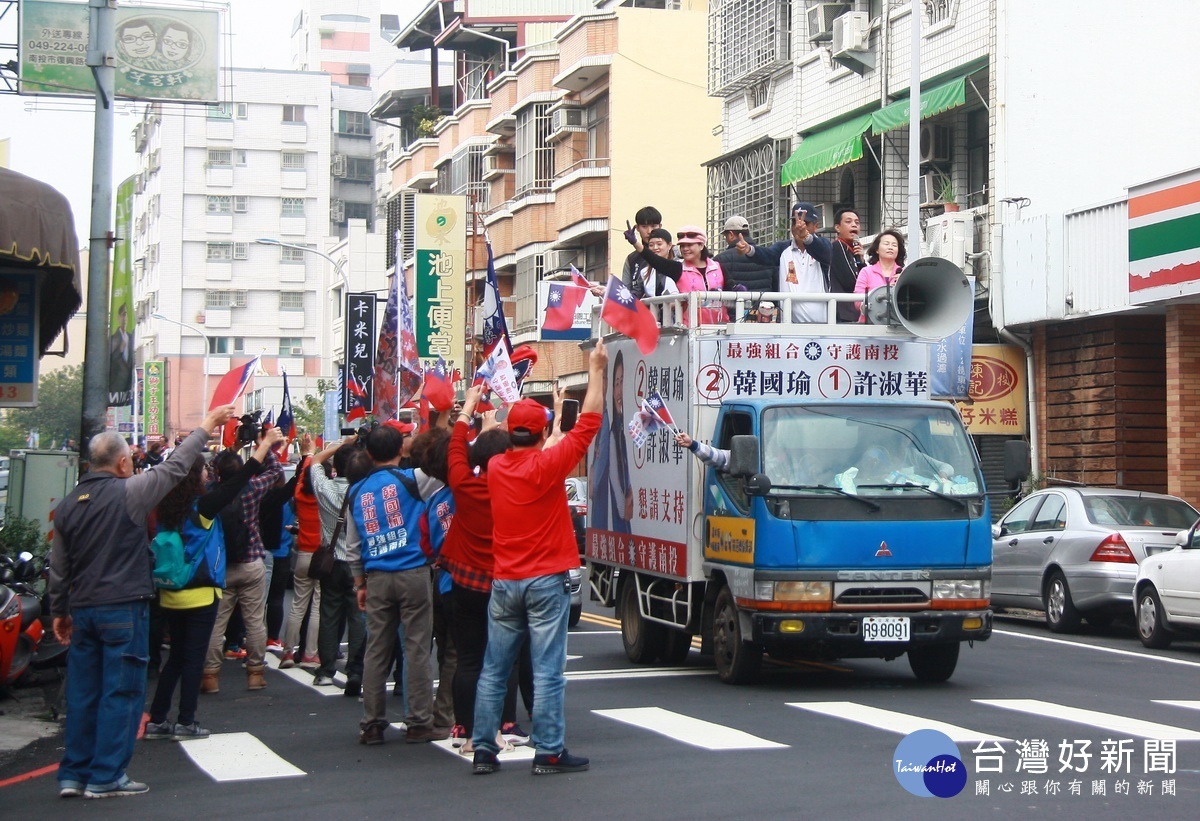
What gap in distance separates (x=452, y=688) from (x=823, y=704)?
2832mm

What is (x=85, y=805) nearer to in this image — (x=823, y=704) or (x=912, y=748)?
(x=912, y=748)

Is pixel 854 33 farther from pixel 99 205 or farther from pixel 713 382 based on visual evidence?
pixel 99 205

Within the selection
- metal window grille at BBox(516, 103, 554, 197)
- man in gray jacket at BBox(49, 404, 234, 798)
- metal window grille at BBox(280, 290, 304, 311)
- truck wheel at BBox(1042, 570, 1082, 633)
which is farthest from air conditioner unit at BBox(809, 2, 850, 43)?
metal window grille at BBox(280, 290, 304, 311)

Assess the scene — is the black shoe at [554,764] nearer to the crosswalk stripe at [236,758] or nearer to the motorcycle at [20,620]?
the crosswalk stripe at [236,758]

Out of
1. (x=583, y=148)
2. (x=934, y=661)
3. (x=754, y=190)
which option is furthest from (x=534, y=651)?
(x=583, y=148)

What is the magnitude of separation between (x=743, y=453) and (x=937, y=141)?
1829 centimetres

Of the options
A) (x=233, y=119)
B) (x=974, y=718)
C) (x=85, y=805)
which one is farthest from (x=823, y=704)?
(x=233, y=119)

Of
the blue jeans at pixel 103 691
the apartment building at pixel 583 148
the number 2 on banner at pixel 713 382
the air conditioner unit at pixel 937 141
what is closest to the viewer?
the blue jeans at pixel 103 691

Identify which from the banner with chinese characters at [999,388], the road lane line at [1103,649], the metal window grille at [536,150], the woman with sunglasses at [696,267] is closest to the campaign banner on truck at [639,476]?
the woman with sunglasses at [696,267]

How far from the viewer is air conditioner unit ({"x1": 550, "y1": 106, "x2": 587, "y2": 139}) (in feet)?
144

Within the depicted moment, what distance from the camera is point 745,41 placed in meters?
35.8

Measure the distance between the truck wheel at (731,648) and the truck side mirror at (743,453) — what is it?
1.09 m

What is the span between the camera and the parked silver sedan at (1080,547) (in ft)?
57.3

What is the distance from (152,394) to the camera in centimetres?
6481
